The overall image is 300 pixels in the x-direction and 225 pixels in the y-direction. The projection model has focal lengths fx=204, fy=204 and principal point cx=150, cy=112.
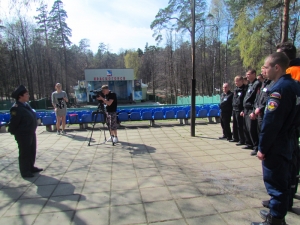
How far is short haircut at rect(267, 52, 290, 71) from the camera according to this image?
83.0 inches

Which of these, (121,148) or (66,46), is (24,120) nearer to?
(121,148)

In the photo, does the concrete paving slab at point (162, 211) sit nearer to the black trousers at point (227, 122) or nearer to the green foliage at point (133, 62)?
the black trousers at point (227, 122)

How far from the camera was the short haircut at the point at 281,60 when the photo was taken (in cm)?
211

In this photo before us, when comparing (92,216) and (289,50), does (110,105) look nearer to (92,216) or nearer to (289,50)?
(92,216)

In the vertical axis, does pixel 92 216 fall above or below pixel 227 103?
below

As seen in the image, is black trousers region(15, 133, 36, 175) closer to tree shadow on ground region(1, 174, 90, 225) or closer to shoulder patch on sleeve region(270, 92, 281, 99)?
tree shadow on ground region(1, 174, 90, 225)

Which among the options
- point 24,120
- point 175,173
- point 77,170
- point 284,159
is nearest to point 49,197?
point 77,170

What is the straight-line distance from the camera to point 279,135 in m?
2.06

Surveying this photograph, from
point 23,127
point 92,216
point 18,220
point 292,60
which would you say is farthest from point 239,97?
point 18,220

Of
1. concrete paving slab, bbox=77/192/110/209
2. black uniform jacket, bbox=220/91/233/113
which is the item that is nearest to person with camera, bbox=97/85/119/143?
concrete paving slab, bbox=77/192/110/209

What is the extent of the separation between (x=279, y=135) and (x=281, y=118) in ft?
0.62

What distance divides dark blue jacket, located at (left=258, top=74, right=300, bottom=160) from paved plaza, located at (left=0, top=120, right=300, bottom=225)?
949 millimetres

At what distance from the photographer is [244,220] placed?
93.9 inches

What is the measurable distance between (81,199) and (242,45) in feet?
64.3
